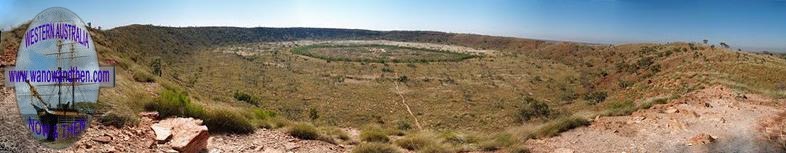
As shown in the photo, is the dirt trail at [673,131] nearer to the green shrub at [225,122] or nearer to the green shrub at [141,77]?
the green shrub at [225,122]

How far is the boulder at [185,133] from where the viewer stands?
8.28m

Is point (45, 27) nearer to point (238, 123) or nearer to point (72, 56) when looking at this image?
point (72, 56)

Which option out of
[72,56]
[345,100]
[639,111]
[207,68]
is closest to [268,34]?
[207,68]

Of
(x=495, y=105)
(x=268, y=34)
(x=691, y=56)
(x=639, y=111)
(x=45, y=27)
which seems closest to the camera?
(x=45, y=27)

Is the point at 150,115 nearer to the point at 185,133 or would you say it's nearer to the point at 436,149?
the point at 185,133

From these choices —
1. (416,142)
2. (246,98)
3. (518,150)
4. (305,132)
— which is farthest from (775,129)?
(246,98)

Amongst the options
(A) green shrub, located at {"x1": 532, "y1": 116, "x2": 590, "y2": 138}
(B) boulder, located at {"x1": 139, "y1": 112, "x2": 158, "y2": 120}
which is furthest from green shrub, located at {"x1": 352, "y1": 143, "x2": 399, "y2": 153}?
(B) boulder, located at {"x1": 139, "y1": 112, "x2": 158, "y2": 120}

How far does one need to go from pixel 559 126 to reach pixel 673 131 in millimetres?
2248

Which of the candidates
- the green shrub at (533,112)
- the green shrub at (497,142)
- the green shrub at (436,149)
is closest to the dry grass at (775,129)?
the green shrub at (497,142)

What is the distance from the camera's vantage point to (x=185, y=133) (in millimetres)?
8742

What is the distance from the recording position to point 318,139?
1102 centimetres

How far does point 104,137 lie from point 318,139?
4118 millimetres

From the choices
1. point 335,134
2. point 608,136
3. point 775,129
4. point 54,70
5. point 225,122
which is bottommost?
point 335,134

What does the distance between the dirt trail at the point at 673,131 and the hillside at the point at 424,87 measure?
44 cm
